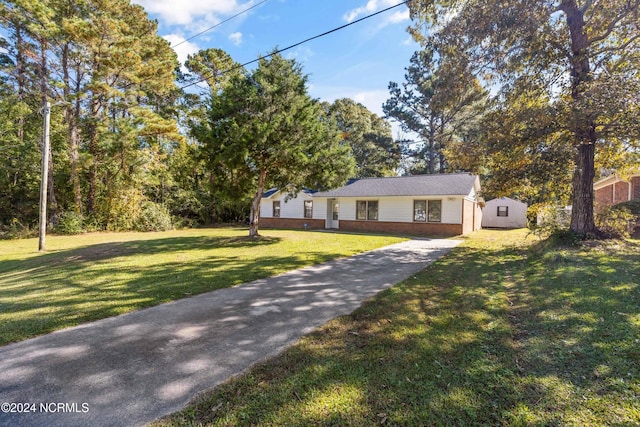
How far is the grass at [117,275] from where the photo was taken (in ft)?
14.6

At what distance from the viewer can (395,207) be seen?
19828 mm

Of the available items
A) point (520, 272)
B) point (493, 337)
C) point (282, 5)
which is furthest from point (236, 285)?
point (282, 5)

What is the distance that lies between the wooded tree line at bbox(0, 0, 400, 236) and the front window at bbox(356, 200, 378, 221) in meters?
6.42

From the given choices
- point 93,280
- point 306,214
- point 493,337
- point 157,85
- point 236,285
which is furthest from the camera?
point 306,214

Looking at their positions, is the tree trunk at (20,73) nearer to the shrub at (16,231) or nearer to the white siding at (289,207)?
the shrub at (16,231)

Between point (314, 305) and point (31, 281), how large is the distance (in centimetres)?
657

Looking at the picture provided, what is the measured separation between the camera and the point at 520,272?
7.24m

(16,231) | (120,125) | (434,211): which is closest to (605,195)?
(434,211)

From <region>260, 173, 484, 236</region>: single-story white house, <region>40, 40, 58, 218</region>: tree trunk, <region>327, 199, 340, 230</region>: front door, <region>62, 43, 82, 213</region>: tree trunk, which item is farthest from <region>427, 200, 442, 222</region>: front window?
<region>40, 40, 58, 218</region>: tree trunk

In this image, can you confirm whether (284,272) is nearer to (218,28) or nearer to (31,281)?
(31,281)

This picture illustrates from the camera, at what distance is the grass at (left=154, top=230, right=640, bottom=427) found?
7.38ft

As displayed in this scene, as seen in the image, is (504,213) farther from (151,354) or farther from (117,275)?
(151,354)

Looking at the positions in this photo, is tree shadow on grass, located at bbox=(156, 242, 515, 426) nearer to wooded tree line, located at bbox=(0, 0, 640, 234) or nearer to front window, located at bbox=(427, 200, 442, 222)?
wooded tree line, located at bbox=(0, 0, 640, 234)

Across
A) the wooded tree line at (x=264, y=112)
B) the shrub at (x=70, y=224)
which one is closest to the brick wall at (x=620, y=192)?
the wooded tree line at (x=264, y=112)
